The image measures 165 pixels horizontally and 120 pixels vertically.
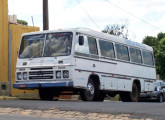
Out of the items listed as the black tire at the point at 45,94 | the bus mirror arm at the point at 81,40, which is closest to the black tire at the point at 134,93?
the black tire at the point at 45,94

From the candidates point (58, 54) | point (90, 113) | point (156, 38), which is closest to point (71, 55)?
point (58, 54)

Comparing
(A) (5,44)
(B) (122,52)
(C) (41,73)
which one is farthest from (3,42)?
(B) (122,52)

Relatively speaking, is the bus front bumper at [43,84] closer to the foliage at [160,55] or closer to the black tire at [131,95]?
the black tire at [131,95]

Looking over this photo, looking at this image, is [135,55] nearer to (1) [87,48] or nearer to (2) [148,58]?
(2) [148,58]

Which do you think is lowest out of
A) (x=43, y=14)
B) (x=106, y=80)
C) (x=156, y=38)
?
(x=106, y=80)

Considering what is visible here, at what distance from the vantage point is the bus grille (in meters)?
16.7

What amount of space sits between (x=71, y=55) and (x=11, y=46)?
7.00m

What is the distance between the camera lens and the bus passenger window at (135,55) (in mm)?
21492

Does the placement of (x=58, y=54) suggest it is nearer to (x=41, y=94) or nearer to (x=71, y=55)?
(x=71, y=55)

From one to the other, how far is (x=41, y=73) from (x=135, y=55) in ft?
21.4

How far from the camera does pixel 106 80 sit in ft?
61.0

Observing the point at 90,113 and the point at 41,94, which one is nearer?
the point at 90,113

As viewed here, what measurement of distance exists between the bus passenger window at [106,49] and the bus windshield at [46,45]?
7.15 feet

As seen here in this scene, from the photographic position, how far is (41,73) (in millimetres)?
16938
